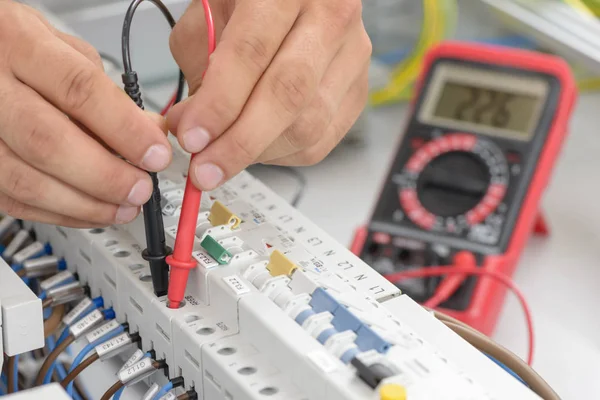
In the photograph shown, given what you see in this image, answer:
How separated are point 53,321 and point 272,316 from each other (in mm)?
218

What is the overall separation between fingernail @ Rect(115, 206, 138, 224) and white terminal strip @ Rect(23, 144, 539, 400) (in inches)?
1.2

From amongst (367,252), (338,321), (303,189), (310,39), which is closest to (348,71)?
(310,39)

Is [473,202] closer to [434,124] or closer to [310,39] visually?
[434,124]

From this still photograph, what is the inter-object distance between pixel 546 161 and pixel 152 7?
1.67ft

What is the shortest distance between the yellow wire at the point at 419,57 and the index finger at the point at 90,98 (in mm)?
761

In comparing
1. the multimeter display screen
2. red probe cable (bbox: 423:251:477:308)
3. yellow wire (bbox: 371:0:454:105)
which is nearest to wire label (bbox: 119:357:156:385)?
red probe cable (bbox: 423:251:477:308)

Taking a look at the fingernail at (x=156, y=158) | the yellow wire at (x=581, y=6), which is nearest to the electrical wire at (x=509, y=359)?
the fingernail at (x=156, y=158)

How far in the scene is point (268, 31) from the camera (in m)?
0.62

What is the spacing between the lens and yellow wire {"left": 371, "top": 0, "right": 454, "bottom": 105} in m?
1.30

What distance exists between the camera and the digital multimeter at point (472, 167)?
1012 mm

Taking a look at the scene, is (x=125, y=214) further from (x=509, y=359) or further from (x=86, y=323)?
(x=509, y=359)

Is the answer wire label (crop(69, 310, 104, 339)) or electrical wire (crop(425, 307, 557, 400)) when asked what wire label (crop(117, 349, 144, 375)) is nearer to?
wire label (crop(69, 310, 104, 339))

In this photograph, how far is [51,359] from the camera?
630mm

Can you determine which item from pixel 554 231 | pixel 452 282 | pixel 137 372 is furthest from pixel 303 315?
pixel 554 231
